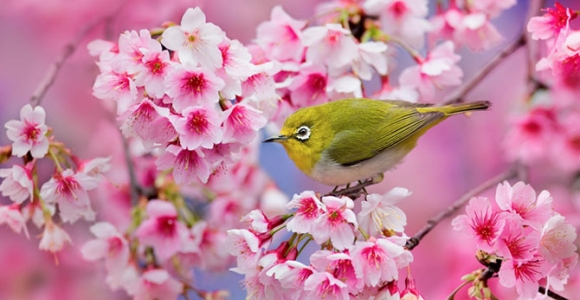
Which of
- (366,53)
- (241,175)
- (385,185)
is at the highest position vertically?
(366,53)

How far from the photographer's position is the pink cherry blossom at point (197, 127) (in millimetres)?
583

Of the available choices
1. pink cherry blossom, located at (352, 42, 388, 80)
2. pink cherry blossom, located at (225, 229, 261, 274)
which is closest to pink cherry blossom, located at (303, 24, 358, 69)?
pink cherry blossom, located at (352, 42, 388, 80)

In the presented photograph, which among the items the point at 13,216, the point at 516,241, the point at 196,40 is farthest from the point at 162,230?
the point at 516,241

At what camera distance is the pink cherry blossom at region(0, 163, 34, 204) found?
66 cm

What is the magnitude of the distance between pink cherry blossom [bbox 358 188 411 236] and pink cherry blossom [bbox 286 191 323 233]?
39 mm

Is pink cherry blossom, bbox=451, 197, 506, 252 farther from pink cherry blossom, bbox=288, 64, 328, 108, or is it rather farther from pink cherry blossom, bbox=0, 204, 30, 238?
pink cherry blossom, bbox=0, 204, 30, 238

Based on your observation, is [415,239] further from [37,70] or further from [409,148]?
[37,70]

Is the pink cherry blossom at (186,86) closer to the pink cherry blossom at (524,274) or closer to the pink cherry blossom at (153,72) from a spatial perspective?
the pink cherry blossom at (153,72)

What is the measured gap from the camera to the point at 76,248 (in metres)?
1.03

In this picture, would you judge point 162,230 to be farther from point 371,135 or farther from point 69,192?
point 371,135

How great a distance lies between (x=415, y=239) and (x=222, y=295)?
0.92ft

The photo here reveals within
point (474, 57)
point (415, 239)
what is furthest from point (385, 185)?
point (415, 239)

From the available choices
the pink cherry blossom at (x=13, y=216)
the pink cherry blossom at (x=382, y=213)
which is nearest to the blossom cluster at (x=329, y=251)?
the pink cherry blossom at (x=382, y=213)

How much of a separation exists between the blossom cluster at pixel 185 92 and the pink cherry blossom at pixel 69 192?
3.5 inches
